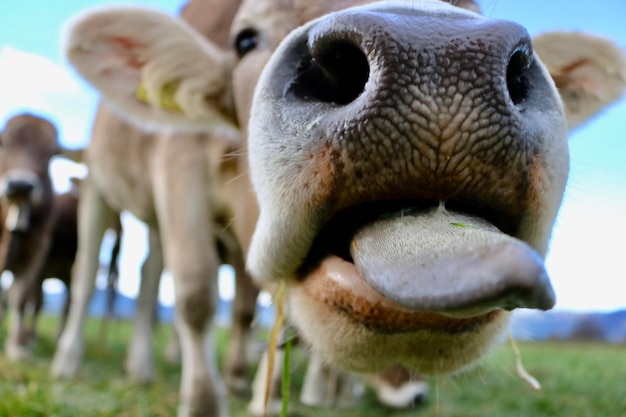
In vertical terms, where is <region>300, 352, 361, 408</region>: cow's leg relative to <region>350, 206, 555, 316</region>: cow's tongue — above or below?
below

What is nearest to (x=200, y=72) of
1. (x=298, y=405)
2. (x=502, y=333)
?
(x=502, y=333)

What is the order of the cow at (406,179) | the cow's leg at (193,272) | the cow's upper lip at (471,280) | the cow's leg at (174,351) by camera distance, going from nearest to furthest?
the cow's upper lip at (471,280)
the cow at (406,179)
the cow's leg at (193,272)
the cow's leg at (174,351)

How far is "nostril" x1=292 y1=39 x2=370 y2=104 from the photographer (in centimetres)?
128

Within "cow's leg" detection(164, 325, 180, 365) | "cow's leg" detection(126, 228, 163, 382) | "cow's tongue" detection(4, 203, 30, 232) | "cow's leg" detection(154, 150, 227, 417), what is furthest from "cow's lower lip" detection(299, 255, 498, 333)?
"cow's tongue" detection(4, 203, 30, 232)

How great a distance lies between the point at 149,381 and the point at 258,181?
135 inches

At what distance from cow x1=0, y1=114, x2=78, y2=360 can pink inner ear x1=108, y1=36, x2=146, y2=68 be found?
3.68 m

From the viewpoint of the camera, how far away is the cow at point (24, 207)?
19.2ft

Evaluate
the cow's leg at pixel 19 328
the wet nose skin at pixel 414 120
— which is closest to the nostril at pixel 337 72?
A: the wet nose skin at pixel 414 120

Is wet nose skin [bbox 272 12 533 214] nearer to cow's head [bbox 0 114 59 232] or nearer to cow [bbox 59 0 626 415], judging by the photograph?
cow [bbox 59 0 626 415]

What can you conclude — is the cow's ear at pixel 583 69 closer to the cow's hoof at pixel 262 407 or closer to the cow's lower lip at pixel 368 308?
the cow's lower lip at pixel 368 308

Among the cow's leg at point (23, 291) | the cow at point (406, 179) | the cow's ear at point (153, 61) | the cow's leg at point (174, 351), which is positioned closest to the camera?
the cow at point (406, 179)

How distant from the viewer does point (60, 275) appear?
27.9 ft

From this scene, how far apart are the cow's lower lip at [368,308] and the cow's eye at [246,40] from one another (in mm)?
1099

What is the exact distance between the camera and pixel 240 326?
453 centimetres
